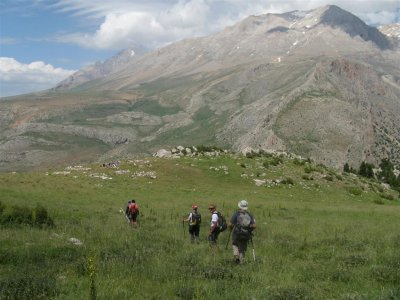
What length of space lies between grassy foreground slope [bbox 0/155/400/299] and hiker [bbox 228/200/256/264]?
43 centimetres

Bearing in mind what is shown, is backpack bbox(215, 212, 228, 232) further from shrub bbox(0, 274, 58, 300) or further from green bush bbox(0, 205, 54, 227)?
shrub bbox(0, 274, 58, 300)

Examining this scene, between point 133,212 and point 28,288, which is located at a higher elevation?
point 28,288

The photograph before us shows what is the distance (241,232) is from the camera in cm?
1541

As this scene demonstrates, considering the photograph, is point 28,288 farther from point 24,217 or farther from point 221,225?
point 24,217

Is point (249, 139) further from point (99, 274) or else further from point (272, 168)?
point (99, 274)

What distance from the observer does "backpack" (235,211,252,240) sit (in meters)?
15.4

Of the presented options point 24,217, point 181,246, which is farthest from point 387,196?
point 24,217

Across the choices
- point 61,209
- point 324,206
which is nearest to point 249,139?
point 324,206

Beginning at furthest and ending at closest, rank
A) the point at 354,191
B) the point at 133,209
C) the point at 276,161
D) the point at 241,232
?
1. the point at 276,161
2. the point at 354,191
3. the point at 133,209
4. the point at 241,232

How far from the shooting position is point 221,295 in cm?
1112

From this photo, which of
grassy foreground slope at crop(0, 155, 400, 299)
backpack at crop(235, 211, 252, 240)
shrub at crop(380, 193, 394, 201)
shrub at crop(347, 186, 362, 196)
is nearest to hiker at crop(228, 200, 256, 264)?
backpack at crop(235, 211, 252, 240)

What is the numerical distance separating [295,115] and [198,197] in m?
153

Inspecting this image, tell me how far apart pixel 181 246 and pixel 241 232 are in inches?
154

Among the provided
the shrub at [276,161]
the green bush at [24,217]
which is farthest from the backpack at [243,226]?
the shrub at [276,161]
